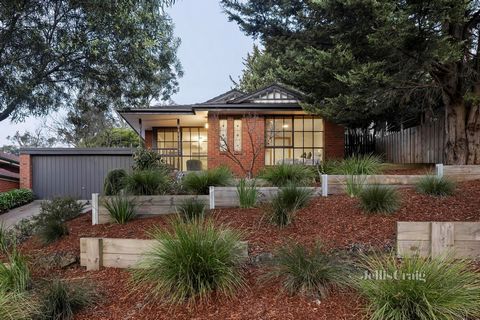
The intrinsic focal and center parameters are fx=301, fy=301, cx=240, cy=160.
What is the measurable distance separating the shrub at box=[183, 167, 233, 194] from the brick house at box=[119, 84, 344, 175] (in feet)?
18.2

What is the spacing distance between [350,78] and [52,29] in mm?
6294

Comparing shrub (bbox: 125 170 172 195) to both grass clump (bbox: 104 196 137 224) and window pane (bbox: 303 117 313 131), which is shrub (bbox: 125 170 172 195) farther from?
window pane (bbox: 303 117 313 131)

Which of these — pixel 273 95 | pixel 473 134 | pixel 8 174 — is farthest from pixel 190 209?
pixel 8 174

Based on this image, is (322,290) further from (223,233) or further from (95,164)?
(95,164)

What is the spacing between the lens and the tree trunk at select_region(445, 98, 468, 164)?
7.30 m

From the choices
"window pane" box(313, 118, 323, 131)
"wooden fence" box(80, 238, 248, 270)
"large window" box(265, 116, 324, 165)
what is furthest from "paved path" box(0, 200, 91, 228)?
"window pane" box(313, 118, 323, 131)

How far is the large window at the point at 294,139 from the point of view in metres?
12.9

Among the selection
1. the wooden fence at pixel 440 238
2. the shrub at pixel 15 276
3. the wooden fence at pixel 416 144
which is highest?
the wooden fence at pixel 416 144

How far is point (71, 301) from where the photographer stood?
3037mm

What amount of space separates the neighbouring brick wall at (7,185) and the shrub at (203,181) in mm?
10039

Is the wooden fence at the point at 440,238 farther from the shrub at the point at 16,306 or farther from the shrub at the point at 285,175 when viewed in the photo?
the shrub at the point at 16,306

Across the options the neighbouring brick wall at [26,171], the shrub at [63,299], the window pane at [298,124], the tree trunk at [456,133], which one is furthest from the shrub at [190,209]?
the neighbouring brick wall at [26,171]

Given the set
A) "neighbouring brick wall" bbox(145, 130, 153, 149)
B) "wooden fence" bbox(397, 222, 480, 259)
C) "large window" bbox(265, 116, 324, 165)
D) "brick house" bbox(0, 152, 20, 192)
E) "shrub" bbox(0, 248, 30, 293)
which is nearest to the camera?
"shrub" bbox(0, 248, 30, 293)

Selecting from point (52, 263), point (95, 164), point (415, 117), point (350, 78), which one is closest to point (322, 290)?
point (52, 263)
